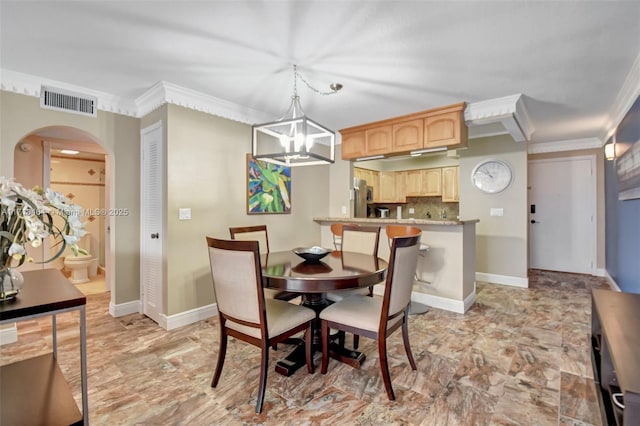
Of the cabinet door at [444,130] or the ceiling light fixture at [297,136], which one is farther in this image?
the cabinet door at [444,130]

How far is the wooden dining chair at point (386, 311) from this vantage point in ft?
6.01

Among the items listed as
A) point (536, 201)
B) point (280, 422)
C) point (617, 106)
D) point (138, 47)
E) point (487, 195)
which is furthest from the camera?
point (536, 201)

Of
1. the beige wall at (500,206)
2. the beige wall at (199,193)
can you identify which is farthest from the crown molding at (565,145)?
the beige wall at (199,193)

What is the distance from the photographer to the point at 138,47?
7.18 feet

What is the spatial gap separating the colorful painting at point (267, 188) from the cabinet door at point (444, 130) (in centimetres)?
181

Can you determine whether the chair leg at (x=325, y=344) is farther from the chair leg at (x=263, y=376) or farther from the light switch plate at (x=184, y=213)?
the light switch plate at (x=184, y=213)

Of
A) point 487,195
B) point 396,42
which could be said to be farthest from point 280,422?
point 487,195

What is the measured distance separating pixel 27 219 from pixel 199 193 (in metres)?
2.09

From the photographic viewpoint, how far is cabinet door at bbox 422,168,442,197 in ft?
19.9

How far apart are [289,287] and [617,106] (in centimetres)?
411

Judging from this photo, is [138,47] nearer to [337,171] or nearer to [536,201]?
[337,171]

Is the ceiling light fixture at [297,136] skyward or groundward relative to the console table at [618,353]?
skyward

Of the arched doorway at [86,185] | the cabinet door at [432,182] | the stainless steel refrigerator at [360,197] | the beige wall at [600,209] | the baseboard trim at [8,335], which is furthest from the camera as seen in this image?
the cabinet door at [432,182]

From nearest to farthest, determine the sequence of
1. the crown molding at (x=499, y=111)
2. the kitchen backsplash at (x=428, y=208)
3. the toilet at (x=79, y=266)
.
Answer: the crown molding at (x=499, y=111)
the toilet at (x=79, y=266)
the kitchen backsplash at (x=428, y=208)
